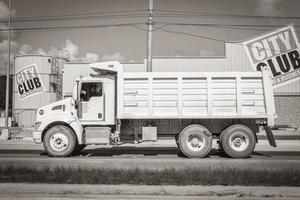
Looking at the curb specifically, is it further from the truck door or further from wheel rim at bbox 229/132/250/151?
the truck door

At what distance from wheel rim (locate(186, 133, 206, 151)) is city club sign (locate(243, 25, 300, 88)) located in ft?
74.6

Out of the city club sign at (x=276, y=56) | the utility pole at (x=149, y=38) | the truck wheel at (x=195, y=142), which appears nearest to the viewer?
the truck wheel at (x=195, y=142)

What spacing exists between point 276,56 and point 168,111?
78.8ft

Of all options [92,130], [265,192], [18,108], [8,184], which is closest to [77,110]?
[92,130]

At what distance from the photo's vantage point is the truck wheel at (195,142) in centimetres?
1394

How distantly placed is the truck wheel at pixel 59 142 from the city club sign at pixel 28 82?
26316 mm

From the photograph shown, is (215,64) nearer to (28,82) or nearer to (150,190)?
(28,82)

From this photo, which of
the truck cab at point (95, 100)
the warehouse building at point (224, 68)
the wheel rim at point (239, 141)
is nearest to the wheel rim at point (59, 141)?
the truck cab at point (95, 100)

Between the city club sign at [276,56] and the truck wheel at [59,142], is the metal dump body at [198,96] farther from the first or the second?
the city club sign at [276,56]

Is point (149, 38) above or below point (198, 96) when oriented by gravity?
above

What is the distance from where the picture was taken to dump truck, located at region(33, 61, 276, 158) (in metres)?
14.1

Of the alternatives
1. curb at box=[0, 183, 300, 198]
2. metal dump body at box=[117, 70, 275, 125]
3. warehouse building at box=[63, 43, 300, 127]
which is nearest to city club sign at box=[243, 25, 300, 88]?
warehouse building at box=[63, 43, 300, 127]

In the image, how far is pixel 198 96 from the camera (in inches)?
562

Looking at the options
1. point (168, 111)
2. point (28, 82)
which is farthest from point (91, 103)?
point (28, 82)
